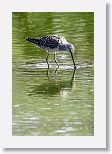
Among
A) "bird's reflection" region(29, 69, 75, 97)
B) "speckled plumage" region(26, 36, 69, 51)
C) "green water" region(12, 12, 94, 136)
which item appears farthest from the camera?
"speckled plumage" region(26, 36, 69, 51)

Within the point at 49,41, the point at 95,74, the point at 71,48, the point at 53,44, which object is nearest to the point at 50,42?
the point at 49,41

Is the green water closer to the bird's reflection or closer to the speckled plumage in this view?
the bird's reflection

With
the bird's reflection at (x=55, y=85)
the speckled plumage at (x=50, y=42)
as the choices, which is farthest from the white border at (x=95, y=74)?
the speckled plumage at (x=50, y=42)

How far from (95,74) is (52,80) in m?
1.23

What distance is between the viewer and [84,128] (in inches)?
568

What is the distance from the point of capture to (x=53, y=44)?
1738cm

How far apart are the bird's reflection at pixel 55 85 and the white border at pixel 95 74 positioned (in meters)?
0.63

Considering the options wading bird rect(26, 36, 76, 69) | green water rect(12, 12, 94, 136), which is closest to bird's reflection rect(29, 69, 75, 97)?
green water rect(12, 12, 94, 136)

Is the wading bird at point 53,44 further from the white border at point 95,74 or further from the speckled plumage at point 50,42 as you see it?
the white border at point 95,74

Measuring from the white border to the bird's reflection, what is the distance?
63cm

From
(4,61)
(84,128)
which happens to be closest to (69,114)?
(84,128)

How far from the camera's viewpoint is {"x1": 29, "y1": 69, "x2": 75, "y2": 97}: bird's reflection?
15547mm
